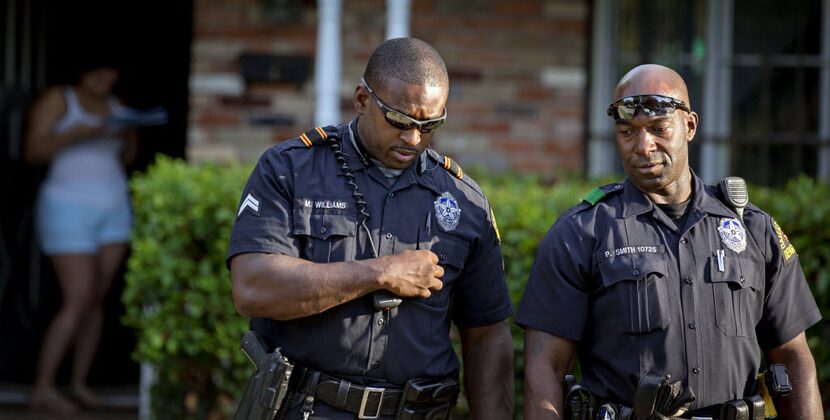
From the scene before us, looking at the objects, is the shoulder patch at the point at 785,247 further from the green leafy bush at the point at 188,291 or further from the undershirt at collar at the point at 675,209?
the green leafy bush at the point at 188,291

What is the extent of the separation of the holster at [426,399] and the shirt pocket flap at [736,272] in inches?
31.8

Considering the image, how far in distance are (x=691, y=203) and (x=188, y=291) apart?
280cm

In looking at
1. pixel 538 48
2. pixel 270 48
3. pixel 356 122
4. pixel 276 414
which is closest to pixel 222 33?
pixel 270 48

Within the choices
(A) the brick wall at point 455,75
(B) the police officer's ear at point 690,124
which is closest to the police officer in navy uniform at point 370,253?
(B) the police officer's ear at point 690,124

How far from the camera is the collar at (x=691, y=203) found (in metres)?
3.25

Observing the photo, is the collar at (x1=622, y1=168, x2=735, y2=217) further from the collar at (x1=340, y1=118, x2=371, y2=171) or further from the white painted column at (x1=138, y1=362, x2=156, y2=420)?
the white painted column at (x1=138, y1=362, x2=156, y2=420)

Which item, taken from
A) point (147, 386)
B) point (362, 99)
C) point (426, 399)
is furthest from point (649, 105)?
point (147, 386)

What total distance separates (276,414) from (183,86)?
498 centimetres

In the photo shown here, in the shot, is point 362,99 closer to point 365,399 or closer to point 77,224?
point 365,399

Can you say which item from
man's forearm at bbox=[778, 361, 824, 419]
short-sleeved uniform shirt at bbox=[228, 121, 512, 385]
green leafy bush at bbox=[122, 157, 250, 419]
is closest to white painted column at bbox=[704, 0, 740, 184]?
green leafy bush at bbox=[122, 157, 250, 419]

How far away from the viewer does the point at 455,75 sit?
6.81 metres

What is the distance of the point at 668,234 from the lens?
3.22m

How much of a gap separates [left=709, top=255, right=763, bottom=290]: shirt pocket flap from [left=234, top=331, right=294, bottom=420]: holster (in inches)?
47.2

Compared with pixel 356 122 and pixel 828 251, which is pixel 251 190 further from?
pixel 828 251
